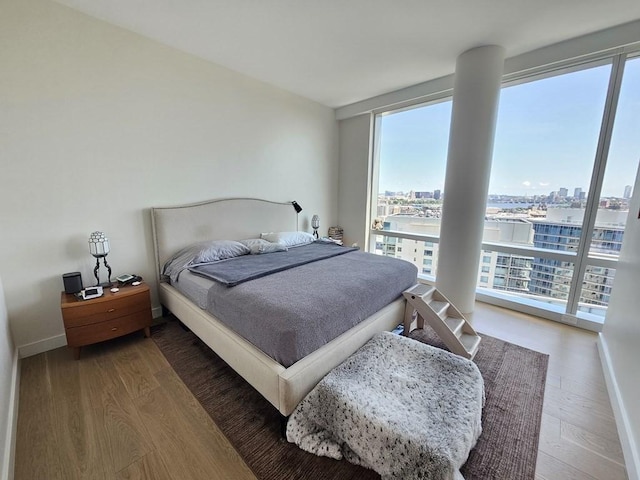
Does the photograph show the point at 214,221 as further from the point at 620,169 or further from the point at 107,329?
the point at 620,169

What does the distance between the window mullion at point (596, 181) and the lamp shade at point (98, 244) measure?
4.56m

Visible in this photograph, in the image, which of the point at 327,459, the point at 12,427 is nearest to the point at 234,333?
the point at 327,459

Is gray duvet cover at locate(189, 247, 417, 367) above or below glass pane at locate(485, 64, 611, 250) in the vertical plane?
below

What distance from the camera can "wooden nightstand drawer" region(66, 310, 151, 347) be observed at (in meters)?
2.03

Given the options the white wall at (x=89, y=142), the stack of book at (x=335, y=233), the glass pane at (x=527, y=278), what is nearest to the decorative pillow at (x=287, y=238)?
the white wall at (x=89, y=142)

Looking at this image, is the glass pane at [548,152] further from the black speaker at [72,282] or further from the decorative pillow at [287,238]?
the black speaker at [72,282]

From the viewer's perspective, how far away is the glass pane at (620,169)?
7.72ft

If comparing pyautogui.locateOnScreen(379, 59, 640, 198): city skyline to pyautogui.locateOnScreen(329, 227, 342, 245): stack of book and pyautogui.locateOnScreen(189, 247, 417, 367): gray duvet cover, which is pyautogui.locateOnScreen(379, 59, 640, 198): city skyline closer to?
pyautogui.locateOnScreen(329, 227, 342, 245): stack of book

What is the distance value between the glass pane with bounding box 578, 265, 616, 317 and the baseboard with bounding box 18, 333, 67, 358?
4.95 metres

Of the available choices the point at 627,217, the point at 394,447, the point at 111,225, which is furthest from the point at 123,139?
the point at 627,217

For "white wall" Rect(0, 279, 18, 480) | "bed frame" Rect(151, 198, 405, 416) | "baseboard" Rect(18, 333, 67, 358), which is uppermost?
"bed frame" Rect(151, 198, 405, 416)

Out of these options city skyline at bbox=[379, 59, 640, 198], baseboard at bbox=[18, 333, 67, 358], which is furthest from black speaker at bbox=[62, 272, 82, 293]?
city skyline at bbox=[379, 59, 640, 198]

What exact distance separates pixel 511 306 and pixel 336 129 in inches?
145

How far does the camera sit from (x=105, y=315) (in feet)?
7.00
